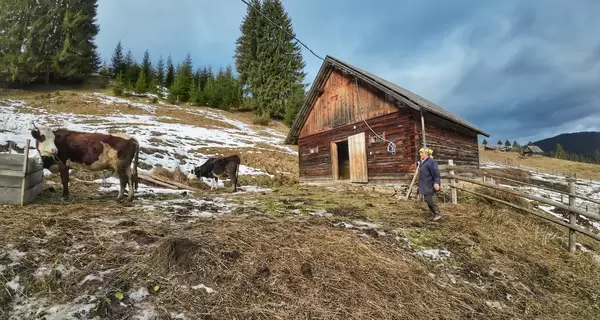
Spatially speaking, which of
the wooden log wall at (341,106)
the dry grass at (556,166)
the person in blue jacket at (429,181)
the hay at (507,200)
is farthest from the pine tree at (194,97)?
the dry grass at (556,166)

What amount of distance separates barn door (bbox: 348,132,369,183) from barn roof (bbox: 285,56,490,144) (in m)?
2.42

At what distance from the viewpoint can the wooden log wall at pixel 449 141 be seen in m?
11.2

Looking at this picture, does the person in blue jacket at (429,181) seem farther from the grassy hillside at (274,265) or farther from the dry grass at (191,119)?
the dry grass at (191,119)

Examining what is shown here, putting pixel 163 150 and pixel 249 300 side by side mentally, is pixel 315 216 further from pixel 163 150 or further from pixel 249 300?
pixel 163 150

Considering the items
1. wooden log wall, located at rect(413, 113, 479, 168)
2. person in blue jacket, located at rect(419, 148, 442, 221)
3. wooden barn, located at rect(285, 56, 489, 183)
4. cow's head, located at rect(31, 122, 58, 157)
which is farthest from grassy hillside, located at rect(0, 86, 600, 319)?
wooden log wall, located at rect(413, 113, 479, 168)

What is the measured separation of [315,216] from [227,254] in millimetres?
2802

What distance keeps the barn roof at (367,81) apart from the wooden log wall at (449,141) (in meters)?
0.40

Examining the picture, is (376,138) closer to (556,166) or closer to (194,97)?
(194,97)

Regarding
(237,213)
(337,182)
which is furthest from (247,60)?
(237,213)

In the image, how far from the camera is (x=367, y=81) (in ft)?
37.5

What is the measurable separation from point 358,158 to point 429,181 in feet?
19.6

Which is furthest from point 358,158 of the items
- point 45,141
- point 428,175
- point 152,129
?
point 152,129

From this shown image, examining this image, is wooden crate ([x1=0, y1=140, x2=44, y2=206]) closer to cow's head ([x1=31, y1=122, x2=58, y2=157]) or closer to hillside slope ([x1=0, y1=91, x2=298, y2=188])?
cow's head ([x1=31, y1=122, x2=58, y2=157])

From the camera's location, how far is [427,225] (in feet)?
19.8
